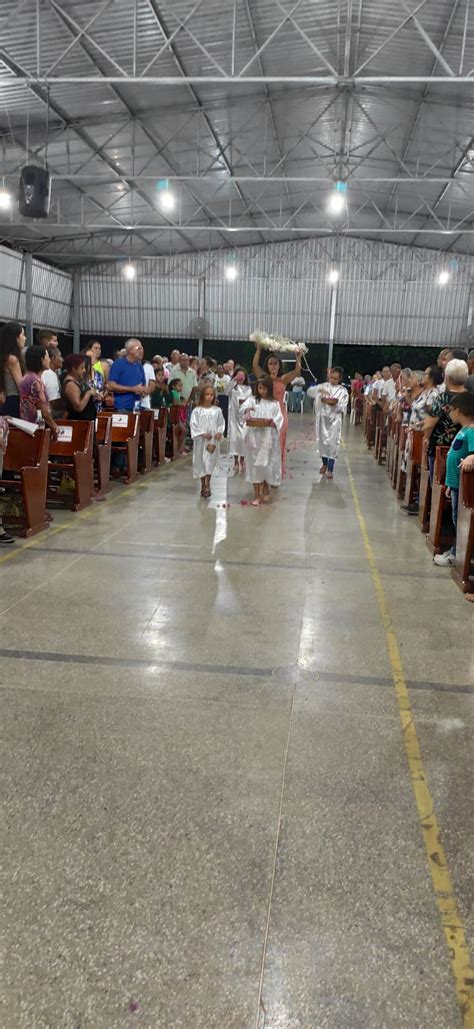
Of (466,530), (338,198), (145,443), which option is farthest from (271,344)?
(338,198)

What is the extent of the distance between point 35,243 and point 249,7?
15.6 metres

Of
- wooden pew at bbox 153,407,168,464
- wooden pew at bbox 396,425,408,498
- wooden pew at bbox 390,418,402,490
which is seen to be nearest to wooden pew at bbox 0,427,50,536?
wooden pew at bbox 153,407,168,464

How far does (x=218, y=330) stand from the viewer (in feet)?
93.5

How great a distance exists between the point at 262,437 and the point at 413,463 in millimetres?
1705

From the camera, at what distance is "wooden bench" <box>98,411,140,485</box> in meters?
8.79

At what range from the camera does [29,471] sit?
5.84m

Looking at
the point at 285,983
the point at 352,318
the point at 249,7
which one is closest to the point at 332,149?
the point at 249,7

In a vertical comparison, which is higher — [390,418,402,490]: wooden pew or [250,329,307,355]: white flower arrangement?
[250,329,307,355]: white flower arrangement

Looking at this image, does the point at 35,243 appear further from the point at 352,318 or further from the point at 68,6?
the point at 68,6

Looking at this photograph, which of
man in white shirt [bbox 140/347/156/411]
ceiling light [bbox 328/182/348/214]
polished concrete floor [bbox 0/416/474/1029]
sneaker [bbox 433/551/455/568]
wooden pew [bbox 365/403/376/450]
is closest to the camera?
polished concrete floor [bbox 0/416/474/1029]

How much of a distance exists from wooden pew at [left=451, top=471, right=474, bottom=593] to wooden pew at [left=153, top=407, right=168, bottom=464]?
6.10 metres

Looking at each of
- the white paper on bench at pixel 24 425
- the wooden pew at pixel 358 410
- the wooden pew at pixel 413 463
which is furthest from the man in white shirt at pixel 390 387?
the wooden pew at pixel 358 410

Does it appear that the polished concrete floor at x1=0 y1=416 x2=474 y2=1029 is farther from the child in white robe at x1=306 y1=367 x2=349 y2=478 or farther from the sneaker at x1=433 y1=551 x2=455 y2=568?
the child in white robe at x1=306 y1=367 x2=349 y2=478

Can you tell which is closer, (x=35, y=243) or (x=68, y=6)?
(x=68, y=6)
